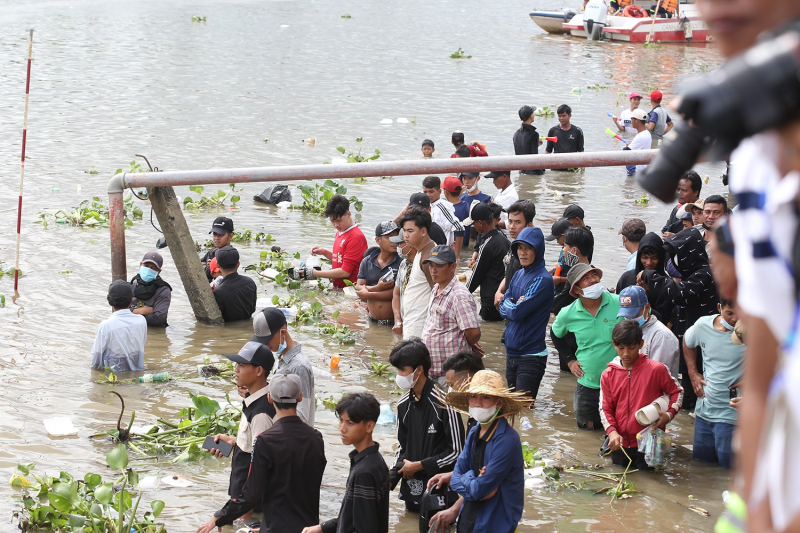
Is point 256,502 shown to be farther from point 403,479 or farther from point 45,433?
point 45,433

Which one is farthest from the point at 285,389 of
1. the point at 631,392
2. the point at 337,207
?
the point at 337,207

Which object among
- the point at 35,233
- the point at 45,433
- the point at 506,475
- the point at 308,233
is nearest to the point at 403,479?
the point at 506,475

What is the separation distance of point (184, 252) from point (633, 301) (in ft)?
16.7

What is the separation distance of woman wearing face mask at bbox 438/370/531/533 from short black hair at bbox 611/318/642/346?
1.60m

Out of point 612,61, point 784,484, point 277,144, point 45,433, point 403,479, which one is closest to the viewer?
point 784,484

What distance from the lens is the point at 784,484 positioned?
1.44m

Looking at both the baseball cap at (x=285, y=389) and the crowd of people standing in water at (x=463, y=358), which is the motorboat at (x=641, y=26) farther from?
the baseball cap at (x=285, y=389)

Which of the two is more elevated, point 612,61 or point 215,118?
point 612,61

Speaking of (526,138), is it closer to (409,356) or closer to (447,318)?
(447,318)

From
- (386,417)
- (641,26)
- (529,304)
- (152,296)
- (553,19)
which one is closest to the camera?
(529,304)

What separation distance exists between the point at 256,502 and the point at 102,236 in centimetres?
915

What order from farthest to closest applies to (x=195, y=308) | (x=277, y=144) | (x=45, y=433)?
(x=277, y=144), (x=195, y=308), (x=45, y=433)

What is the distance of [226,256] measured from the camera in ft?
31.8

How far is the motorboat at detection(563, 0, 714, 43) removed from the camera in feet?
128
